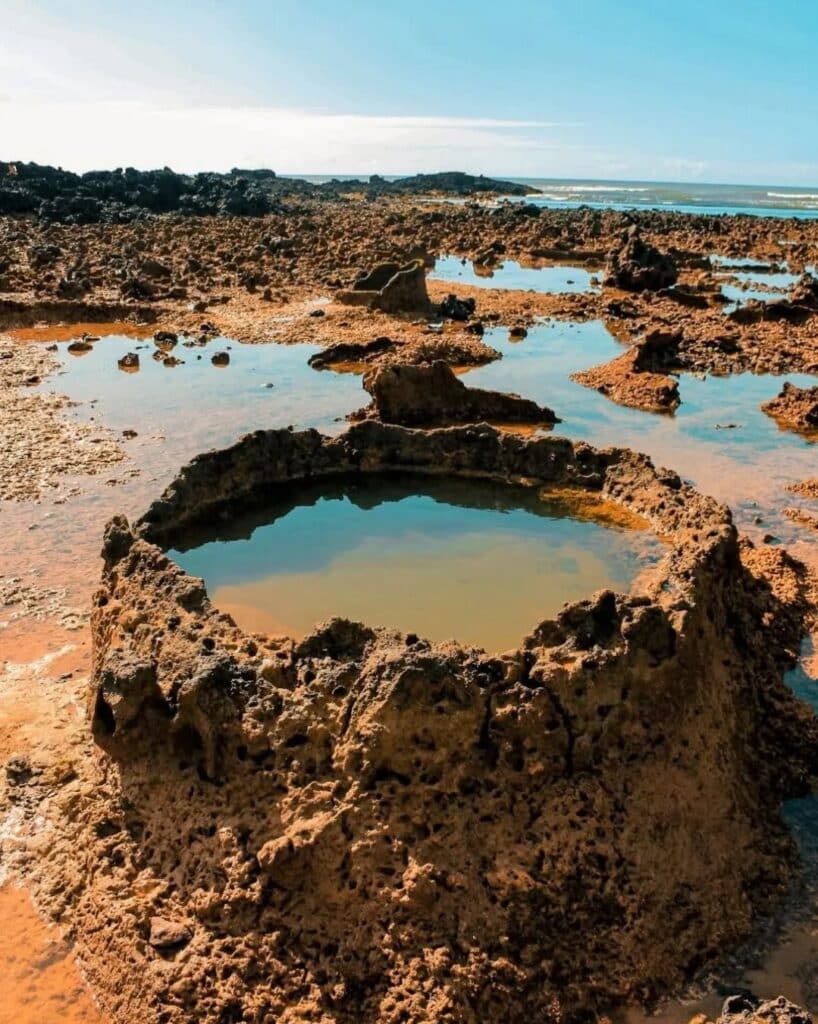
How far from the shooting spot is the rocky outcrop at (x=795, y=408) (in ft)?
38.8

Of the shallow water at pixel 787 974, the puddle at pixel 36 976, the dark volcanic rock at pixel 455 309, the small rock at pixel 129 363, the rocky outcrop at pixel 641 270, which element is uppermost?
the rocky outcrop at pixel 641 270

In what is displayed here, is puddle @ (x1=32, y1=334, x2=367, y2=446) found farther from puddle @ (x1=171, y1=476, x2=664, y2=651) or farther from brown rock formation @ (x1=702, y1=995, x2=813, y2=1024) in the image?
brown rock formation @ (x1=702, y1=995, x2=813, y2=1024)

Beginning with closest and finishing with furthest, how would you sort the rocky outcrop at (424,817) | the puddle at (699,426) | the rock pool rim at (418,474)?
the rocky outcrop at (424,817) < the rock pool rim at (418,474) < the puddle at (699,426)

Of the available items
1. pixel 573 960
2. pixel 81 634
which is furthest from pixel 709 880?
pixel 81 634

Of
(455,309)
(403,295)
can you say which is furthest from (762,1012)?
(403,295)

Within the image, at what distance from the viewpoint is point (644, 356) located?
14.6 meters

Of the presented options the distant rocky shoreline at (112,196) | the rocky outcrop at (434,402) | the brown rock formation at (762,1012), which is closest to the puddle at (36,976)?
the brown rock formation at (762,1012)

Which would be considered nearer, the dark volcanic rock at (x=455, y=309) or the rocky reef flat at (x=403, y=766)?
the rocky reef flat at (x=403, y=766)

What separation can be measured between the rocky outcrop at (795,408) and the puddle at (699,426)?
8.0 inches

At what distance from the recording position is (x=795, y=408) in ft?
40.1

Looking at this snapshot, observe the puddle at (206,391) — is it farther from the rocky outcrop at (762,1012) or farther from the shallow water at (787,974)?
the rocky outcrop at (762,1012)

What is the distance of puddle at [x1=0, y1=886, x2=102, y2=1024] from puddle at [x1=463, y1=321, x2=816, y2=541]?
6.87 meters

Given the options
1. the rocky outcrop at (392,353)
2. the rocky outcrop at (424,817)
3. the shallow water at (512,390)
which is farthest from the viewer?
the rocky outcrop at (392,353)

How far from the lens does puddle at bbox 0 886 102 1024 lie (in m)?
3.74
